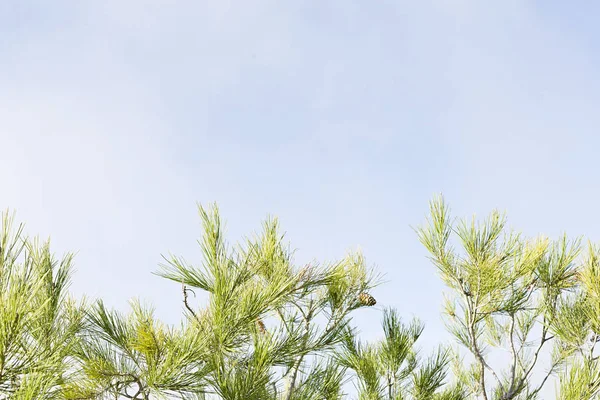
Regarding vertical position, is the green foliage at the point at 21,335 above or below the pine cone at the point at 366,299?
below

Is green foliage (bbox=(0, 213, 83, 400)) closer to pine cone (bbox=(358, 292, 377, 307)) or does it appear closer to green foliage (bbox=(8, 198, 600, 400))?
green foliage (bbox=(8, 198, 600, 400))

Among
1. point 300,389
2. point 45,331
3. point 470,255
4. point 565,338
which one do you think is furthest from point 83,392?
point 565,338

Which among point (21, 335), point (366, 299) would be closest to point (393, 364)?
point (366, 299)

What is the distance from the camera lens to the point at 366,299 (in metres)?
1.86

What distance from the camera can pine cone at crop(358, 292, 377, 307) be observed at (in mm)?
1859

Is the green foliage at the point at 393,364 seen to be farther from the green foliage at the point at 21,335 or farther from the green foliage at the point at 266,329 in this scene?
the green foliage at the point at 21,335

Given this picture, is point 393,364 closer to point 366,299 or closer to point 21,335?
point 366,299

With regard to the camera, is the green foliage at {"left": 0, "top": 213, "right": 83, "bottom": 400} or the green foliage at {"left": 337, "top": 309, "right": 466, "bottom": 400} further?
the green foliage at {"left": 337, "top": 309, "right": 466, "bottom": 400}

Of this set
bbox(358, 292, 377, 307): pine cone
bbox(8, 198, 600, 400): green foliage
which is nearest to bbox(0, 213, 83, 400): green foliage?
bbox(8, 198, 600, 400): green foliage

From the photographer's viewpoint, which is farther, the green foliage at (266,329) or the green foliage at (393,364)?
the green foliage at (393,364)

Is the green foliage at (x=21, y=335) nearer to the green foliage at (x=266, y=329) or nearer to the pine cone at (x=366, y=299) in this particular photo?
the green foliage at (x=266, y=329)

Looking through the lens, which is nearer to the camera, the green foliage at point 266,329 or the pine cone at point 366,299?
the green foliage at point 266,329

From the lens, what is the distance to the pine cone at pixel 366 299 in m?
1.86

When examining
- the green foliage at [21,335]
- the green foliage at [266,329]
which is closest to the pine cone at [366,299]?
the green foliage at [266,329]
